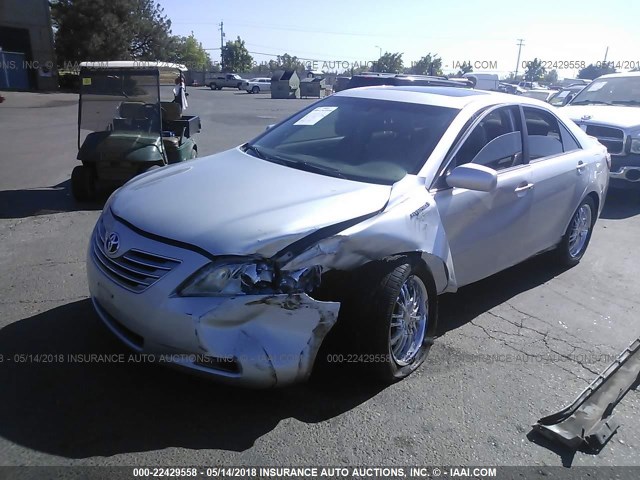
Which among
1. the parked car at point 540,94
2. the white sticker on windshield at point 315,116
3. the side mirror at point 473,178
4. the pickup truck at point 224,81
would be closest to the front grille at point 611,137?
the white sticker on windshield at point 315,116

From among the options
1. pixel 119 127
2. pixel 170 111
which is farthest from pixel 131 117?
pixel 170 111

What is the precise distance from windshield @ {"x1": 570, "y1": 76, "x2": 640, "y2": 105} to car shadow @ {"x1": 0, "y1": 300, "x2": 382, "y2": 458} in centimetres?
912

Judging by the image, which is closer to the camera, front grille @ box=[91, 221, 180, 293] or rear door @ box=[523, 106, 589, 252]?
front grille @ box=[91, 221, 180, 293]

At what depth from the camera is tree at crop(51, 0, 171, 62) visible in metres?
38.5

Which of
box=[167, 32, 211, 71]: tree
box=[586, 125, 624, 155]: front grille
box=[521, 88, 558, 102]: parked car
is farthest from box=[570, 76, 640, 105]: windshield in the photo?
box=[167, 32, 211, 71]: tree

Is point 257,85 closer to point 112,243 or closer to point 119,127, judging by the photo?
point 119,127

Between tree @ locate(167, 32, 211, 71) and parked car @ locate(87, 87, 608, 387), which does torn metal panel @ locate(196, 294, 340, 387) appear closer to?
parked car @ locate(87, 87, 608, 387)

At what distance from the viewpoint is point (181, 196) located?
3.37m

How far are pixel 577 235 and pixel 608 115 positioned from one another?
4538 mm

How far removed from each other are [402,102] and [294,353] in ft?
8.01

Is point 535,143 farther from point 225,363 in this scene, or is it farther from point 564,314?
point 225,363

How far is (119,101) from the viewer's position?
310 inches

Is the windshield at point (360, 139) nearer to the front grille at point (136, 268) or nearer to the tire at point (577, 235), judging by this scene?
the front grille at point (136, 268)

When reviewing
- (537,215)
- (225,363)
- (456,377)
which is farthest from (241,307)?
(537,215)
